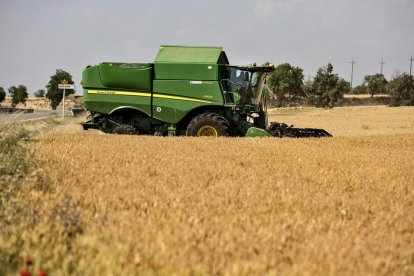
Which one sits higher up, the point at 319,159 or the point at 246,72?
the point at 246,72

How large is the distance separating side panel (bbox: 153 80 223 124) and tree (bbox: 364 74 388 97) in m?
107

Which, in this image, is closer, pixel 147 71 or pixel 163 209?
pixel 163 209

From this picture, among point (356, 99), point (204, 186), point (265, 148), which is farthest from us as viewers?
point (356, 99)

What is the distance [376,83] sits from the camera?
118 metres

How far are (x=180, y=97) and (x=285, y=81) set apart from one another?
269ft

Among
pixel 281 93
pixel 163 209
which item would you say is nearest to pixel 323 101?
pixel 281 93

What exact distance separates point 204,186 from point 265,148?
474 cm

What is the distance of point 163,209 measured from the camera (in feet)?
14.5

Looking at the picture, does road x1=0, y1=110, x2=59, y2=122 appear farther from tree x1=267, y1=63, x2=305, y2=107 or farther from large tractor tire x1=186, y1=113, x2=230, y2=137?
tree x1=267, y1=63, x2=305, y2=107

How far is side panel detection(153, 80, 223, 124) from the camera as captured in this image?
1584cm

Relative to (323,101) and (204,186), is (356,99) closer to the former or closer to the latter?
(323,101)

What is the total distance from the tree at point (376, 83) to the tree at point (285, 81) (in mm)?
28110

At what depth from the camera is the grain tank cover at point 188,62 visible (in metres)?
15.9

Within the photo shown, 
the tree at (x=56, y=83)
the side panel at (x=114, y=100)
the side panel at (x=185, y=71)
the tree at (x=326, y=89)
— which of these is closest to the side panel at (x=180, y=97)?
the side panel at (x=185, y=71)
